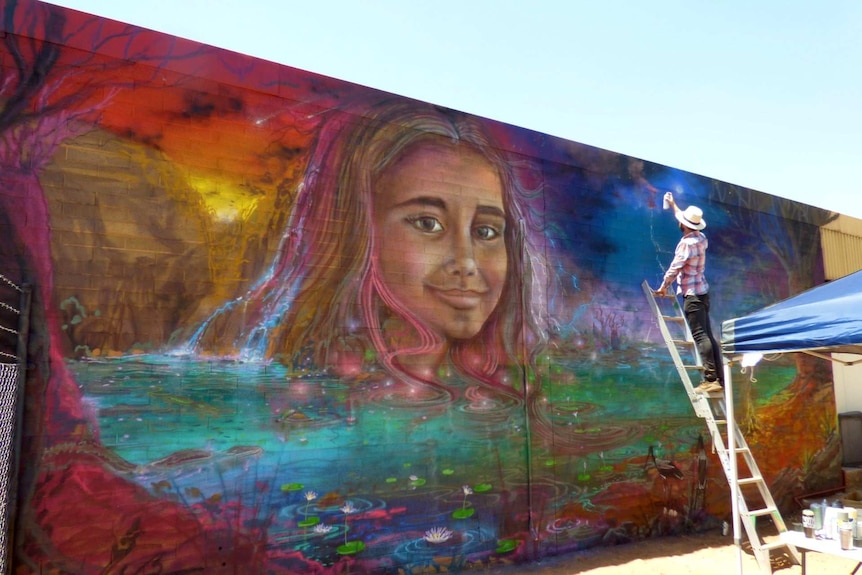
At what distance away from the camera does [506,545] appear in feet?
22.0

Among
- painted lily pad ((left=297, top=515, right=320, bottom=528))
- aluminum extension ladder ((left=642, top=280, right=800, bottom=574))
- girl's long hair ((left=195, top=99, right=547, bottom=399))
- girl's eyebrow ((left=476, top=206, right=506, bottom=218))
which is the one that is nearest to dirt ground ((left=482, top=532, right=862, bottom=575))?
aluminum extension ladder ((left=642, top=280, right=800, bottom=574))

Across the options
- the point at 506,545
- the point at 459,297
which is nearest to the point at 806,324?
the point at 459,297

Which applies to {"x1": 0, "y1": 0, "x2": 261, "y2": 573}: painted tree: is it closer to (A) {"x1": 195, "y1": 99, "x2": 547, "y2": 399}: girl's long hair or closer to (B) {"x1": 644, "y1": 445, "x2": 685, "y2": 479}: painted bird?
(A) {"x1": 195, "y1": 99, "x2": 547, "y2": 399}: girl's long hair

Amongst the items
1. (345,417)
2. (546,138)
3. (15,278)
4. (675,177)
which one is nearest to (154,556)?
(345,417)

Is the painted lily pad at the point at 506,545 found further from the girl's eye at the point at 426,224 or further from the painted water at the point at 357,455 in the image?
the girl's eye at the point at 426,224

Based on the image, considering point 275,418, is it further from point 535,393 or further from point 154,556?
point 535,393

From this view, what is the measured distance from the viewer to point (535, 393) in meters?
7.15

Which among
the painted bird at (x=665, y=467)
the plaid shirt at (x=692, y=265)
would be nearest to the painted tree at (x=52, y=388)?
the plaid shirt at (x=692, y=265)

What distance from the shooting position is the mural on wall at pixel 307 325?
15.8 ft

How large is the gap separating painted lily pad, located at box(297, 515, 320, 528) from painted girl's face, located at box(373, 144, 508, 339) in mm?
2111

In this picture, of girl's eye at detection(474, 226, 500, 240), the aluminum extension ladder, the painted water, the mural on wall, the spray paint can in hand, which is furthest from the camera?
the spray paint can in hand

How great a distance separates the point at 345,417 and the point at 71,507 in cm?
222

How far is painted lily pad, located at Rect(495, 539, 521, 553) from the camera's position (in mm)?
6652

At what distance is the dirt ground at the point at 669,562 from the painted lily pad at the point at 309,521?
1.99 metres
